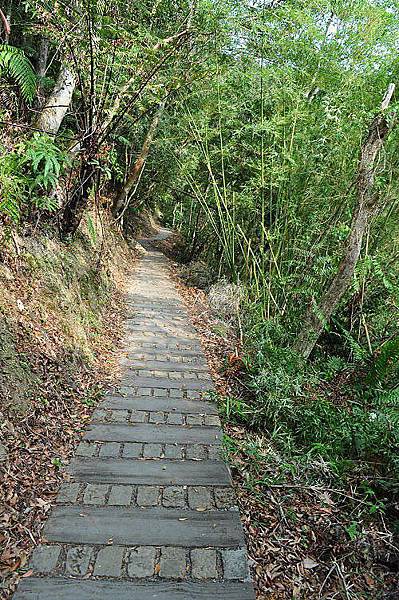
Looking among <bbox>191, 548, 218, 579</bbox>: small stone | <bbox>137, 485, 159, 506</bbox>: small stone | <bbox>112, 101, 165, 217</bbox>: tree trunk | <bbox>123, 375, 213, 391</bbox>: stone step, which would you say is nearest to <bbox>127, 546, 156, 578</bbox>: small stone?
<bbox>191, 548, 218, 579</bbox>: small stone

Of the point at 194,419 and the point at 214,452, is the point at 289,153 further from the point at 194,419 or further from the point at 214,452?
the point at 214,452

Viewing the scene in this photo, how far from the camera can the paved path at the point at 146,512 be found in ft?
5.61

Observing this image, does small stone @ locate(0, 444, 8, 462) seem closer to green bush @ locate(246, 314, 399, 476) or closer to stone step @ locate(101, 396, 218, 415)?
stone step @ locate(101, 396, 218, 415)

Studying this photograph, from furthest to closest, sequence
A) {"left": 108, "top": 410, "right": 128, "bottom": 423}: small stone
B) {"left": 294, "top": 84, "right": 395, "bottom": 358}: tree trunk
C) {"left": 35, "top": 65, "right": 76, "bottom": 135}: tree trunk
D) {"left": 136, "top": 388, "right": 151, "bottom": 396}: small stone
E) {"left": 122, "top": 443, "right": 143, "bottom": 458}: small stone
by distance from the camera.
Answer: {"left": 35, "top": 65, "right": 76, "bottom": 135}: tree trunk
{"left": 136, "top": 388, "right": 151, "bottom": 396}: small stone
{"left": 294, "top": 84, "right": 395, "bottom": 358}: tree trunk
{"left": 108, "top": 410, "right": 128, "bottom": 423}: small stone
{"left": 122, "top": 443, "right": 143, "bottom": 458}: small stone

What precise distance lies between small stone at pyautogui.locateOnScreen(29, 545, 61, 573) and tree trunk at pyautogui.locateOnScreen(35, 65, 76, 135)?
11.9 ft

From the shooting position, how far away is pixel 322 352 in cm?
491

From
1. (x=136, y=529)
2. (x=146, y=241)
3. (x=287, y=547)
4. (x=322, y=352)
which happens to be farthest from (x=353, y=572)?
(x=146, y=241)

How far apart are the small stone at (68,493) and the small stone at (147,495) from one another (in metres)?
0.34

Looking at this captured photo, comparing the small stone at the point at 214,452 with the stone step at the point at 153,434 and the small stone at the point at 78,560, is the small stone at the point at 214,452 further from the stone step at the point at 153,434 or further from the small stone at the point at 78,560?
the small stone at the point at 78,560

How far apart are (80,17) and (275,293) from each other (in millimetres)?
3324

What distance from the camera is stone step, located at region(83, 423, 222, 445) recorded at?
2725 mm

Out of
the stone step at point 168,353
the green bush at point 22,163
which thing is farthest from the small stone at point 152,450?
the green bush at point 22,163

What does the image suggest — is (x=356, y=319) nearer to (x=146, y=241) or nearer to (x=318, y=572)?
(x=318, y=572)

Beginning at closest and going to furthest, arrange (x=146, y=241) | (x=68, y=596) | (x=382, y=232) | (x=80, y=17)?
(x=68, y=596), (x=80, y=17), (x=382, y=232), (x=146, y=241)
